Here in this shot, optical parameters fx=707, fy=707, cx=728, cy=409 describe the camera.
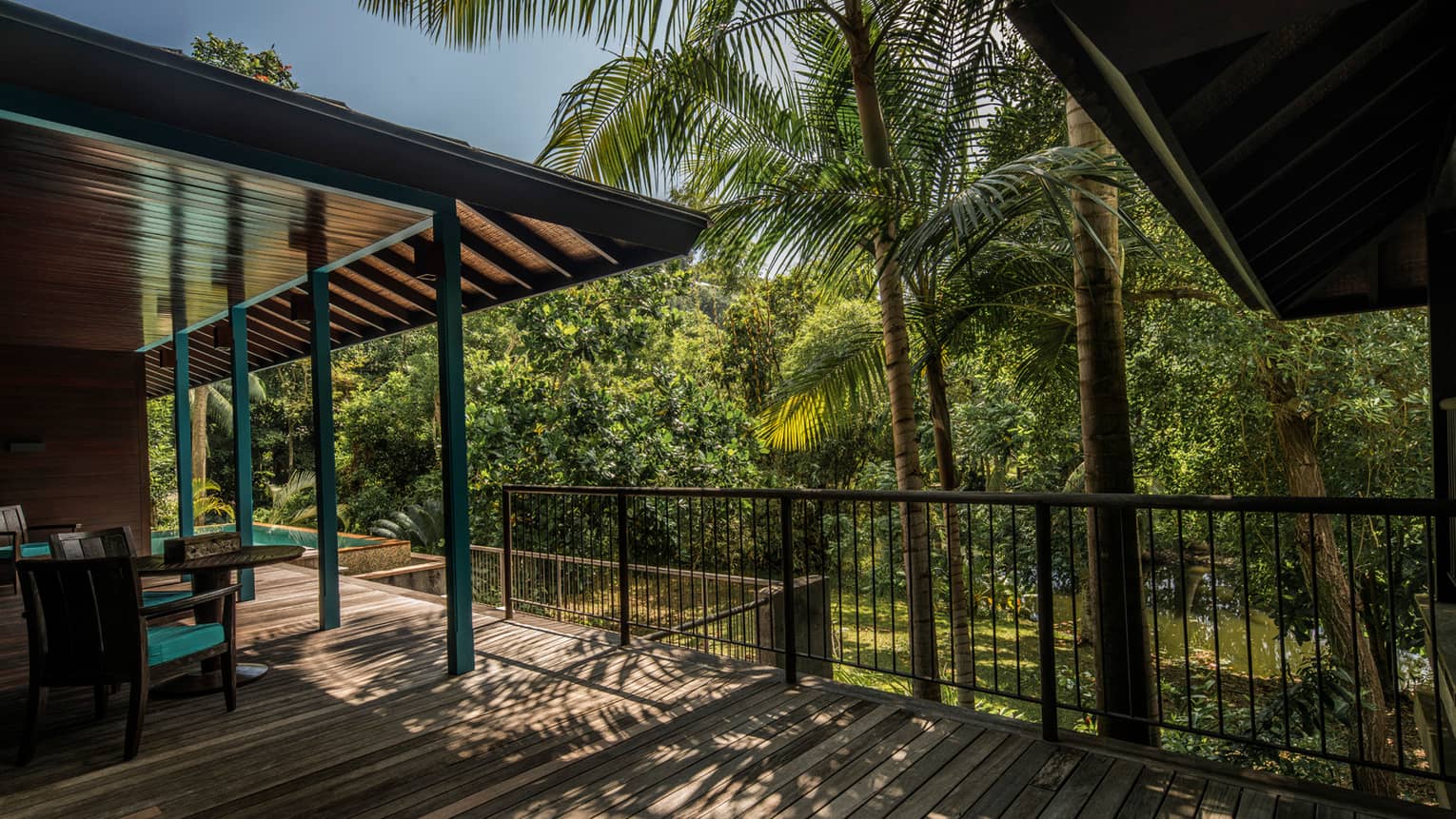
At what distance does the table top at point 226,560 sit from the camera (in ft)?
12.3

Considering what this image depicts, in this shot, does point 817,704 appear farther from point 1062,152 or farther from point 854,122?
point 854,122

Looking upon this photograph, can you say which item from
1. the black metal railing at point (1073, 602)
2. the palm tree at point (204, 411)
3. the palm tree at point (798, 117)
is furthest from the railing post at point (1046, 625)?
the palm tree at point (204, 411)

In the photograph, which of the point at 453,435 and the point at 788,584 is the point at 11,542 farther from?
the point at 788,584

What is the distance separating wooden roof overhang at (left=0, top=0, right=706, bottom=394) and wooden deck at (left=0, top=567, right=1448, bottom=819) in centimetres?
→ 244

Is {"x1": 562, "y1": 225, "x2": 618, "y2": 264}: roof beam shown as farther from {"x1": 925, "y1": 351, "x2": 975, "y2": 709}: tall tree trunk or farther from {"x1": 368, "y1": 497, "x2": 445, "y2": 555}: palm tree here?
{"x1": 368, "y1": 497, "x2": 445, "y2": 555}: palm tree

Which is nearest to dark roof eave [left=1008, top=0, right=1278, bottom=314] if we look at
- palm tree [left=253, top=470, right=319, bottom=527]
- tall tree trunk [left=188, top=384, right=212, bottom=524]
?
palm tree [left=253, top=470, right=319, bottom=527]

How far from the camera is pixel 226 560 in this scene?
3.98 metres

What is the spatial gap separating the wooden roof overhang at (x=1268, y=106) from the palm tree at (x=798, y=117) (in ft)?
3.15

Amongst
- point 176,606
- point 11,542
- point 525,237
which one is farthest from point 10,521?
point 525,237

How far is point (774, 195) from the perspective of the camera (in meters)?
4.23

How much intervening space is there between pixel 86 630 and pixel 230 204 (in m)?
2.16

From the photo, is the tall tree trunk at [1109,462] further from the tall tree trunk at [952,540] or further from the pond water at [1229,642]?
the pond water at [1229,642]

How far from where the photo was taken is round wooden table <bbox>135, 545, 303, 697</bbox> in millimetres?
3801

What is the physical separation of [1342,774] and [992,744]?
640 cm
